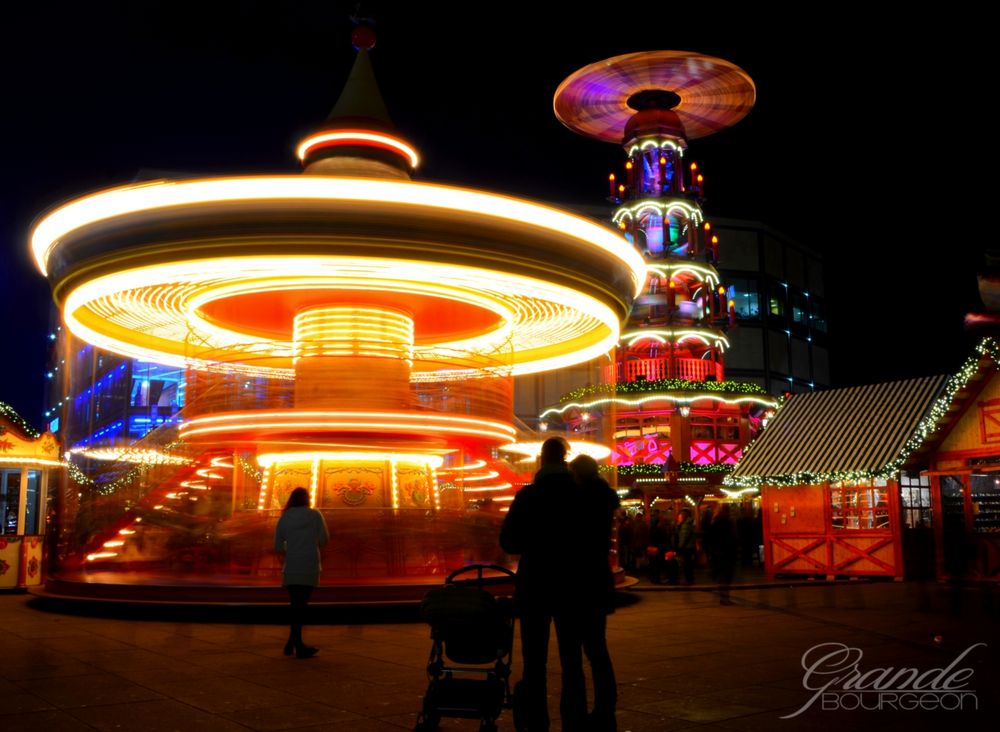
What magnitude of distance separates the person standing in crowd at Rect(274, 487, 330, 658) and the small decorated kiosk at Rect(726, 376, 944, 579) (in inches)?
545

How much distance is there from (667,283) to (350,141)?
24809mm

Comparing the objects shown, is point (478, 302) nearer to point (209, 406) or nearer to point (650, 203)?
point (209, 406)

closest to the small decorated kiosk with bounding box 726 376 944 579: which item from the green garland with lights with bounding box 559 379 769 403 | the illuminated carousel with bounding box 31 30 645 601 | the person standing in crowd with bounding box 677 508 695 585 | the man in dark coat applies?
the person standing in crowd with bounding box 677 508 695 585

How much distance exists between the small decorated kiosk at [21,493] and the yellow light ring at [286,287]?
2.20m

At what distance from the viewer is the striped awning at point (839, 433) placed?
2005 cm

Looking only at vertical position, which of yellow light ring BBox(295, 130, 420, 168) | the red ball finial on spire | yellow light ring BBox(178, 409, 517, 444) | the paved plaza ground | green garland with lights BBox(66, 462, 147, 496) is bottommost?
the paved plaza ground

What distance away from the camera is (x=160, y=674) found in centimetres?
796

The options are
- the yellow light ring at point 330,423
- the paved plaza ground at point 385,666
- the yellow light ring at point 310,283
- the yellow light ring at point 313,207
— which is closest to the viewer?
the paved plaza ground at point 385,666

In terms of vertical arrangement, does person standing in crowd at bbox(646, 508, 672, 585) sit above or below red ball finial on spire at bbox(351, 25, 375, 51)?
below

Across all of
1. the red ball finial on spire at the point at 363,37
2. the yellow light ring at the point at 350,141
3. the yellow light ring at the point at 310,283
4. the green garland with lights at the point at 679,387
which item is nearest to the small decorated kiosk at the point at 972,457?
the yellow light ring at the point at 310,283

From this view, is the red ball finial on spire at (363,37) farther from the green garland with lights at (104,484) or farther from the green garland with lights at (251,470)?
the green garland with lights at (104,484)

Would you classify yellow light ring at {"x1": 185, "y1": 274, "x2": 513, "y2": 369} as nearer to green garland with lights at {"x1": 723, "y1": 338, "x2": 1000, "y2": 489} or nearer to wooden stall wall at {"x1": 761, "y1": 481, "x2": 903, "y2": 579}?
green garland with lights at {"x1": 723, "y1": 338, "x2": 1000, "y2": 489}

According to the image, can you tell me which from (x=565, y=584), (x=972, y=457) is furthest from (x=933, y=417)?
(x=565, y=584)

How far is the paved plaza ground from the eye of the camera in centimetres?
631
